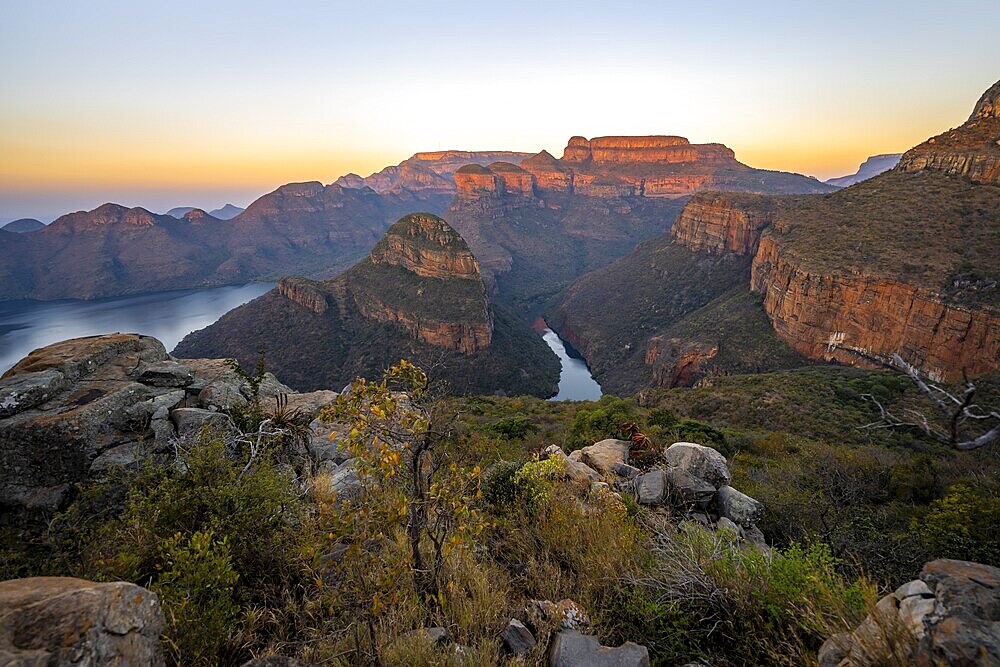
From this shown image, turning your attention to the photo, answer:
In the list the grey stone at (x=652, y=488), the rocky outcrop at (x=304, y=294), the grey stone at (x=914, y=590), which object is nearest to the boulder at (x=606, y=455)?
the grey stone at (x=652, y=488)

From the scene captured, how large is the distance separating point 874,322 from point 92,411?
42.5 m

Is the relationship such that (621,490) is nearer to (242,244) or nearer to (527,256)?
(527,256)

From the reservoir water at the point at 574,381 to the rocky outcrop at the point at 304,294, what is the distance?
3521cm

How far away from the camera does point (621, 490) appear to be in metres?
6.89

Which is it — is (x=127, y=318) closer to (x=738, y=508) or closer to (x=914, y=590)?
(x=738, y=508)

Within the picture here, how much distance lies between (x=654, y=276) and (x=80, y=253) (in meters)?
178

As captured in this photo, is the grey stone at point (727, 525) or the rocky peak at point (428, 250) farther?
the rocky peak at point (428, 250)

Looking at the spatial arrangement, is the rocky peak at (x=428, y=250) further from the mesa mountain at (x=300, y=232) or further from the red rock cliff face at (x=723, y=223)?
the mesa mountain at (x=300, y=232)

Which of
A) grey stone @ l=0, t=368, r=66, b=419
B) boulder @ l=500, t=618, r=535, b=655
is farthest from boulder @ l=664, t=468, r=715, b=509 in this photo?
grey stone @ l=0, t=368, r=66, b=419

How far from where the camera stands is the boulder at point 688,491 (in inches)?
256

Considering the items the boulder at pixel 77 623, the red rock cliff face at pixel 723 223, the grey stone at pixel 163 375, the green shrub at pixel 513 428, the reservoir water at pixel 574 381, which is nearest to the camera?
the boulder at pixel 77 623

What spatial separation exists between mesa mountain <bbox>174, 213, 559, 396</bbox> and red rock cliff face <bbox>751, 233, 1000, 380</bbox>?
91.8ft

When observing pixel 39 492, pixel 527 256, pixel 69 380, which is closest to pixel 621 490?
pixel 39 492

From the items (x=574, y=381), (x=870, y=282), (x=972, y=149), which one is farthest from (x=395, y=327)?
(x=972, y=149)
